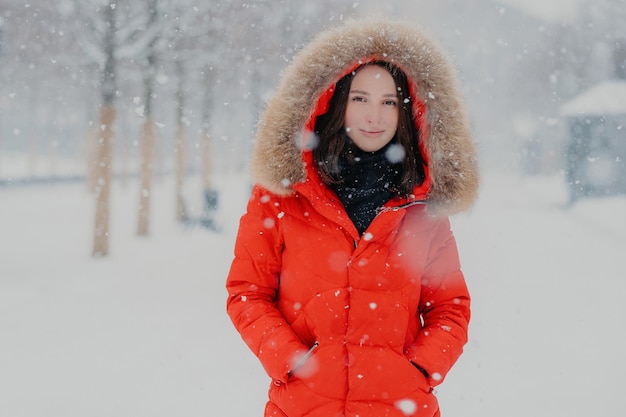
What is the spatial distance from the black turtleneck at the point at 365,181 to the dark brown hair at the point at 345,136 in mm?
31

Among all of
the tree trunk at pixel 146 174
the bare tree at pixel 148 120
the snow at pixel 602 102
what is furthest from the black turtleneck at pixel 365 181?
the snow at pixel 602 102

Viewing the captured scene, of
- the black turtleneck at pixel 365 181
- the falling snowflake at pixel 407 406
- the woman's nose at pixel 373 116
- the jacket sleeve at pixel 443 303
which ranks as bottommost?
the falling snowflake at pixel 407 406

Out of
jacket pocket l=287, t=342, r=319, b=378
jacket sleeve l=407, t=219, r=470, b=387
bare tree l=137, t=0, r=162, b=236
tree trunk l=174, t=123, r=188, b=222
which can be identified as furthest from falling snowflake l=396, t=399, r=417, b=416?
tree trunk l=174, t=123, r=188, b=222

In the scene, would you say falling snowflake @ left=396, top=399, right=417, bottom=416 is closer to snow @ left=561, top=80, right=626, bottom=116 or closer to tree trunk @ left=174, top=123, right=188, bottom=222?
tree trunk @ left=174, top=123, right=188, bottom=222

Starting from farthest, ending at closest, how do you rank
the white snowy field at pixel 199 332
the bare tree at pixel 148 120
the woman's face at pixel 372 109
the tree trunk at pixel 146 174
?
the tree trunk at pixel 146 174
the bare tree at pixel 148 120
the white snowy field at pixel 199 332
the woman's face at pixel 372 109

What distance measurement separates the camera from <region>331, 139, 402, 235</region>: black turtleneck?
204 cm

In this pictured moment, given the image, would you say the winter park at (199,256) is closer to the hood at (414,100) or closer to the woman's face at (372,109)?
the hood at (414,100)

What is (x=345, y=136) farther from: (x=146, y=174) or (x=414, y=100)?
(x=146, y=174)

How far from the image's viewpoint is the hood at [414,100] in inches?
80.7

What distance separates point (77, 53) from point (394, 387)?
10.2m

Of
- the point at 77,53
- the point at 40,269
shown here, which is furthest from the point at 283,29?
the point at 40,269

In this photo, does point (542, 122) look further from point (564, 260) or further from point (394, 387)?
point (394, 387)

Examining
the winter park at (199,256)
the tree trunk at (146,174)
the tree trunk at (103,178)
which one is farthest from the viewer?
the tree trunk at (146,174)

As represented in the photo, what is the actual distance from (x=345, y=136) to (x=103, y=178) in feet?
24.8
